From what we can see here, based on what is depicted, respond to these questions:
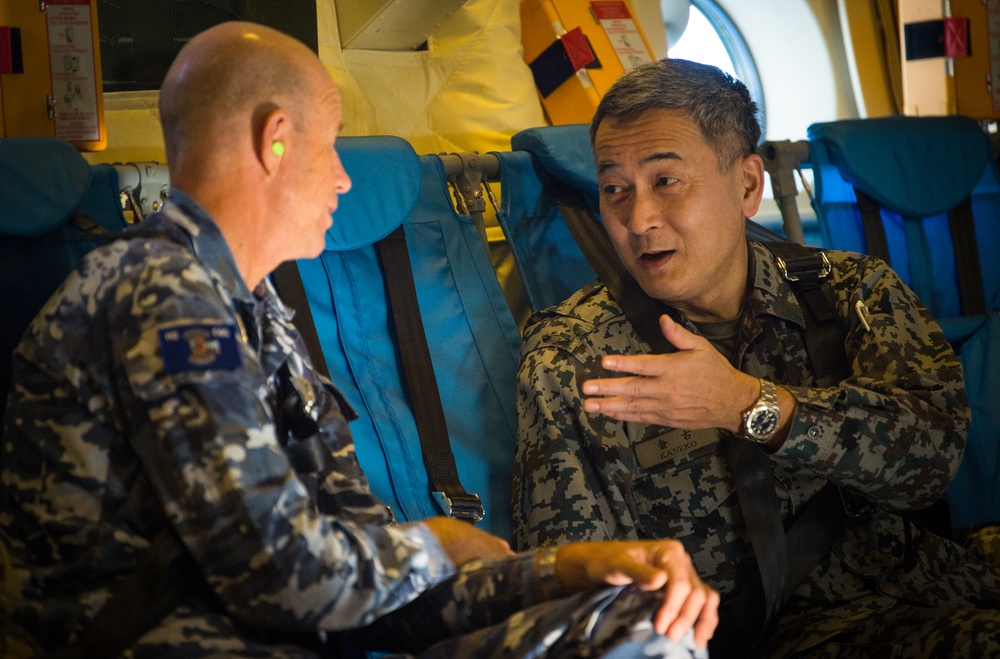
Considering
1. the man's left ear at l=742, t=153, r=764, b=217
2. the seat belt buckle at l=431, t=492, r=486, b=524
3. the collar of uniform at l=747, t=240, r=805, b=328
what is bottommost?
the seat belt buckle at l=431, t=492, r=486, b=524

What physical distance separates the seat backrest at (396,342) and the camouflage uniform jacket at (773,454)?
24 centimetres

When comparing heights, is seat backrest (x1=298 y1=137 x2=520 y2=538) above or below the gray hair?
below

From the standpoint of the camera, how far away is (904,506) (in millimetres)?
1959

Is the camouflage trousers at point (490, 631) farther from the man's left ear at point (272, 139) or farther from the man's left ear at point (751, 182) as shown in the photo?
the man's left ear at point (751, 182)

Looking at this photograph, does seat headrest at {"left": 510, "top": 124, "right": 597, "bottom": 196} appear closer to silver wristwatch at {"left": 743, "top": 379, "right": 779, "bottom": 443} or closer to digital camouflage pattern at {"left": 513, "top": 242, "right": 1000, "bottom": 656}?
digital camouflage pattern at {"left": 513, "top": 242, "right": 1000, "bottom": 656}

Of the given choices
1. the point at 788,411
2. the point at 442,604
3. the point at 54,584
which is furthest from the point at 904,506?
the point at 54,584

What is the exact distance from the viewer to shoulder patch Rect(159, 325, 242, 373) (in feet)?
3.81

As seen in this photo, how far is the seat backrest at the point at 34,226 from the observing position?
6.23 feet

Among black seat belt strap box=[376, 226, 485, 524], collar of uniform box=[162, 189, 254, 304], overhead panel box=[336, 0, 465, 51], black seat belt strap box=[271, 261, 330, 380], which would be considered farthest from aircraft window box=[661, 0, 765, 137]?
collar of uniform box=[162, 189, 254, 304]

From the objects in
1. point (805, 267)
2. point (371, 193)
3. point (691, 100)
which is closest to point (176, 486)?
point (371, 193)

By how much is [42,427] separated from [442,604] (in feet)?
1.86

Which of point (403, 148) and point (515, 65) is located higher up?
point (515, 65)

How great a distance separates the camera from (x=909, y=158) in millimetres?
3090

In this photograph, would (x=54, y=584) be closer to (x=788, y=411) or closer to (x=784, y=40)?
(x=788, y=411)
